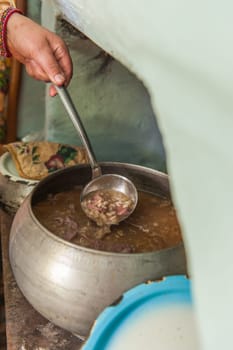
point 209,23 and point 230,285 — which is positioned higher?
point 209,23

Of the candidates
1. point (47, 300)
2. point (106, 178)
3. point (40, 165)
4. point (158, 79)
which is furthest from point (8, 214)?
point (158, 79)

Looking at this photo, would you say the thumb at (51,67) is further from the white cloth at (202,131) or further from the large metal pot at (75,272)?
the white cloth at (202,131)

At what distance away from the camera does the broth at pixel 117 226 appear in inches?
37.9

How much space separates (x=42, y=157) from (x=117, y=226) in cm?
48

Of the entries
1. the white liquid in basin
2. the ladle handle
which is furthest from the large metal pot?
the ladle handle

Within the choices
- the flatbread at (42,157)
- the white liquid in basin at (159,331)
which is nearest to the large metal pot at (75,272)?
the white liquid in basin at (159,331)

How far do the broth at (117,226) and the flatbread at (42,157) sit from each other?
0.79ft

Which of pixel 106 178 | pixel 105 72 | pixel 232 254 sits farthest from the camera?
pixel 105 72

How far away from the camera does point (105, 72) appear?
1452mm

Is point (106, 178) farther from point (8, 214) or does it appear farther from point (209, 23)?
point (209, 23)

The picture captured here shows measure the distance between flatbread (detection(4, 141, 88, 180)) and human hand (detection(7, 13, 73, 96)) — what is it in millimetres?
311

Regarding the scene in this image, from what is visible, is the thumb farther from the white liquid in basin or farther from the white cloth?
the white cloth

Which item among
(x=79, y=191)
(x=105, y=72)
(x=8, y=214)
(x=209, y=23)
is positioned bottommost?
(x=8, y=214)

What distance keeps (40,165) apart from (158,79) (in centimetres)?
115
